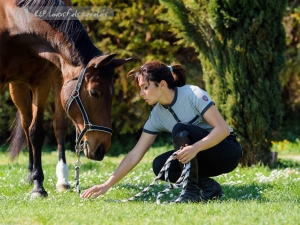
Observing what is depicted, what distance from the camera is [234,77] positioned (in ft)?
24.8

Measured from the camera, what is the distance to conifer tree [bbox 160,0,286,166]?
7.44 metres

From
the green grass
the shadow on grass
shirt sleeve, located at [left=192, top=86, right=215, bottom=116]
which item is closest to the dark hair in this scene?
shirt sleeve, located at [left=192, top=86, right=215, bottom=116]

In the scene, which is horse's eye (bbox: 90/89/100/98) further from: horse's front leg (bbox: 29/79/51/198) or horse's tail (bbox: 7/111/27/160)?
horse's tail (bbox: 7/111/27/160)

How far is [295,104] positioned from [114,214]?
869 centimetres

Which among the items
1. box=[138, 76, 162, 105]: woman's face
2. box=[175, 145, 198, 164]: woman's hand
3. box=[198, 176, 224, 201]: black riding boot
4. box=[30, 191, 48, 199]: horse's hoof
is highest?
box=[138, 76, 162, 105]: woman's face

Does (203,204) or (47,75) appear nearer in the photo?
(203,204)

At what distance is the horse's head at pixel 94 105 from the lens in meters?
4.61

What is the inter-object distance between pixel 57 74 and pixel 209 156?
7.70 feet

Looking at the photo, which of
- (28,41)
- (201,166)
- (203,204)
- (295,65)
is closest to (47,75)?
(28,41)

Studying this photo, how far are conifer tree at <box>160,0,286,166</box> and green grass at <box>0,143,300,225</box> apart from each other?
964 millimetres

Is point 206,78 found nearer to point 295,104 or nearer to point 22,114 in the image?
point 22,114

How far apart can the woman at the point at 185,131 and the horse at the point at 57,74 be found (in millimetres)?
298

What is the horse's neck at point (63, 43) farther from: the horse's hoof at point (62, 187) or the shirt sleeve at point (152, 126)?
the horse's hoof at point (62, 187)

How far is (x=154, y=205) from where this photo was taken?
4.28 m
